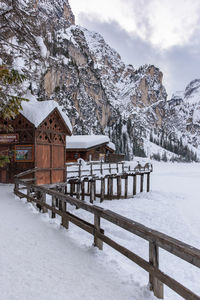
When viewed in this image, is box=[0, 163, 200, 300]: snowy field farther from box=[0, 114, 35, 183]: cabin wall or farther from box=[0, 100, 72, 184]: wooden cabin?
box=[0, 114, 35, 183]: cabin wall

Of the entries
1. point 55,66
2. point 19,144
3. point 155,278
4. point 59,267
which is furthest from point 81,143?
point 55,66

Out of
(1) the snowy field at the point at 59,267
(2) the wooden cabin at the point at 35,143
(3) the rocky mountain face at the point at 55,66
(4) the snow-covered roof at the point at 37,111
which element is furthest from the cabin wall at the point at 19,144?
(1) the snowy field at the point at 59,267

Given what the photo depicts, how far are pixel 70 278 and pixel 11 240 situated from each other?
226cm

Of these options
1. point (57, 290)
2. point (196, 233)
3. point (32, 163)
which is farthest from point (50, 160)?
point (57, 290)

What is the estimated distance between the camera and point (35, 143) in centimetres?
1401

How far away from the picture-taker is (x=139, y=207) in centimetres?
1616

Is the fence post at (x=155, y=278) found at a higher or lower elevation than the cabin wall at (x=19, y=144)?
lower

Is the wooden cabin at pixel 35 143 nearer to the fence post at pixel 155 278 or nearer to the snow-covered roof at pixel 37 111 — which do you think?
the snow-covered roof at pixel 37 111

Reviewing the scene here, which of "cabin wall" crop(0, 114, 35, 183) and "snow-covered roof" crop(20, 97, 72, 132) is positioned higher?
"snow-covered roof" crop(20, 97, 72, 132)

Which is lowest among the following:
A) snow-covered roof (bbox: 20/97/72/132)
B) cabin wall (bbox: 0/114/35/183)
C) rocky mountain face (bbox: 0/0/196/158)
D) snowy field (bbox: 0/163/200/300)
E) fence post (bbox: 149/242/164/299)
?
snowy field (bbox: 0/163/200/300)

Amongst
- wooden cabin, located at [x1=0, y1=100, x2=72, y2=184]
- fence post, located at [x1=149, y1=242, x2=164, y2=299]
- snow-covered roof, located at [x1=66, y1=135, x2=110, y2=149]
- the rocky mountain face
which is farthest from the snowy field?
snow-covered roof, located at [x1=66, y1=135, x2=110, y2=149]

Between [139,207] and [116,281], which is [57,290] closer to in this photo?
[116,281]

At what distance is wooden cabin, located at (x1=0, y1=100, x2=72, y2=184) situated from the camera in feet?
46.2

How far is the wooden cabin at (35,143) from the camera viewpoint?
1408cm
